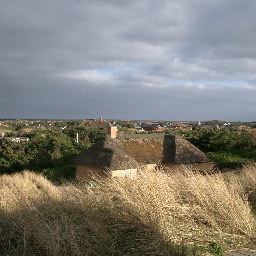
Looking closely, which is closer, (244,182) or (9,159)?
(244,182)

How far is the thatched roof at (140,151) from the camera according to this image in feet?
63.3

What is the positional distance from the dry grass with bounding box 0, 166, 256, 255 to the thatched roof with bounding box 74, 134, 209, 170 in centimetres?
1300

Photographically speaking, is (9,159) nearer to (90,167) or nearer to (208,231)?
(90,167)

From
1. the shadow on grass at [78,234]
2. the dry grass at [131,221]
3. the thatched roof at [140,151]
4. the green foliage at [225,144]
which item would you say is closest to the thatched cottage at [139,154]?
the thatched roof at [140,151]

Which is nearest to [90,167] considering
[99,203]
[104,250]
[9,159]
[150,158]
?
[150,158]

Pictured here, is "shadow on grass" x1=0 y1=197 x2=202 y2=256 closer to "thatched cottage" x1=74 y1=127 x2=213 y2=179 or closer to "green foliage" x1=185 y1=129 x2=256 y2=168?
"thatched cottage" x1=74 y1=127 x2=213 y2=179

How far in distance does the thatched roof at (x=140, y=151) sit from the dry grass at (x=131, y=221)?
1300cm

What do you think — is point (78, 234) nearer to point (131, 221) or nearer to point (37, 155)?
point (131, 221)

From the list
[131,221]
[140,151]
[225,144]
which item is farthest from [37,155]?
[131,221]

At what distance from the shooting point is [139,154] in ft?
71.6

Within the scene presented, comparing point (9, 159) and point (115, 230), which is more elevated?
point (115, 230)

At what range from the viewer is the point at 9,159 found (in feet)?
93.8

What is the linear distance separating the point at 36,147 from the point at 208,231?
29.7m

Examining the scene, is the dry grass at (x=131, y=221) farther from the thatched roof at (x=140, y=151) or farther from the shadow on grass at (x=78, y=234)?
the thatched roof at (x=140, y=151)
